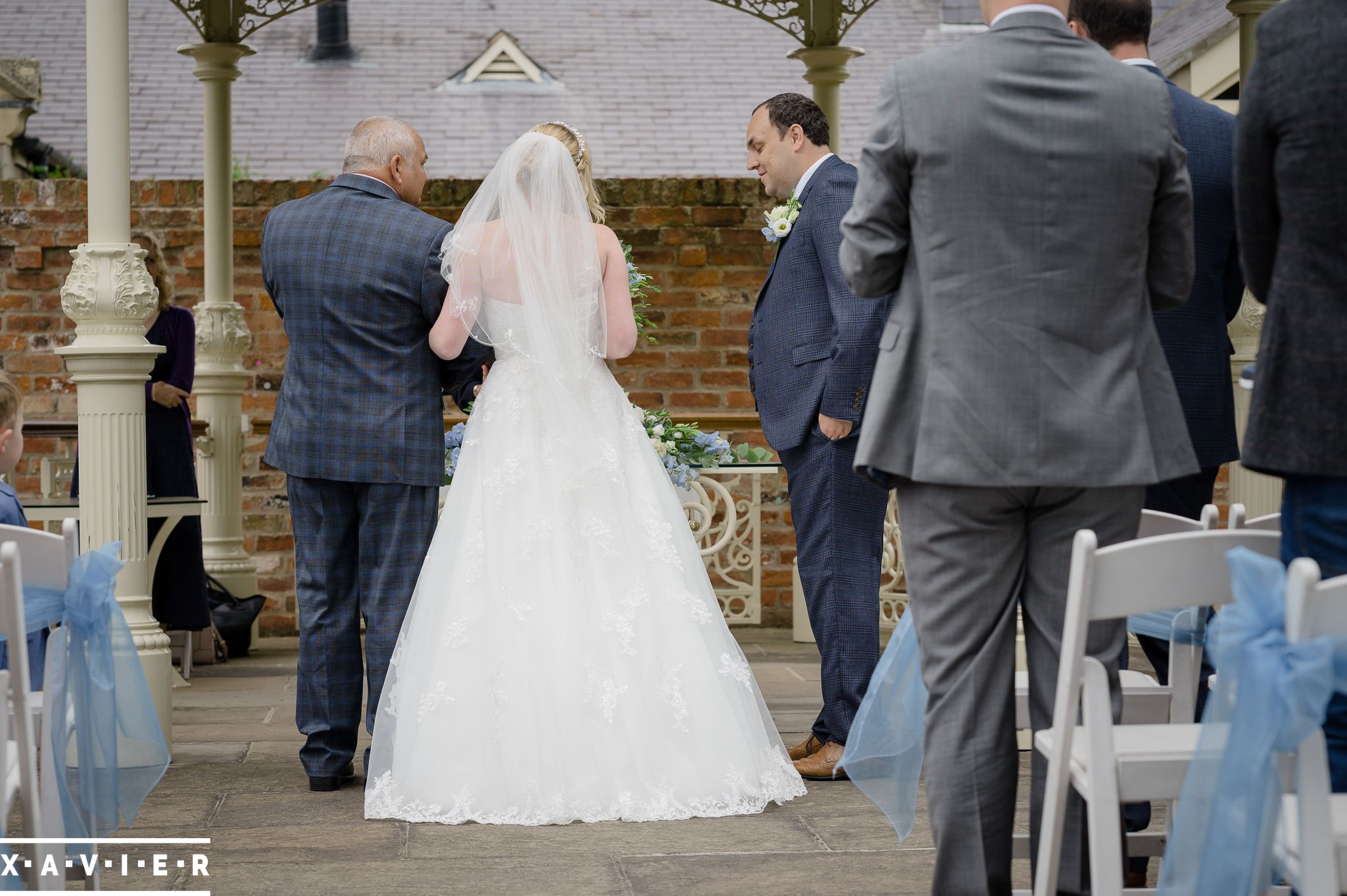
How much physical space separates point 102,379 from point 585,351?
1508 millimetres

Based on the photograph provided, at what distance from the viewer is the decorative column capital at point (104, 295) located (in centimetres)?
434

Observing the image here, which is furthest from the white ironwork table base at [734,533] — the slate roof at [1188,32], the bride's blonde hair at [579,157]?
the slate roof at [1188,32]

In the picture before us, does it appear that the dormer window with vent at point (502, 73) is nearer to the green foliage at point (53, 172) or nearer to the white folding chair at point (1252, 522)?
the green foliage at point (53, 172)

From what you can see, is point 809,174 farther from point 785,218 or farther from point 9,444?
point 9,444

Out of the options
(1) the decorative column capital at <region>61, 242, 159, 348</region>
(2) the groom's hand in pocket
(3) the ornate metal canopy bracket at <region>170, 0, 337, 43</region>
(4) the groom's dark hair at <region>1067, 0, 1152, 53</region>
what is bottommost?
(2) the groom's hand in pocket

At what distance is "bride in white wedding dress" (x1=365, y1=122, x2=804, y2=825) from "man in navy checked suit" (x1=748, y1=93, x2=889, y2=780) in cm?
30

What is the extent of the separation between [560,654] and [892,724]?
123 centimetres

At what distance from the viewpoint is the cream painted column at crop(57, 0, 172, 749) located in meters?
4.33

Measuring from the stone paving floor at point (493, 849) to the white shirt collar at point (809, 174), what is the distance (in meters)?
1.64

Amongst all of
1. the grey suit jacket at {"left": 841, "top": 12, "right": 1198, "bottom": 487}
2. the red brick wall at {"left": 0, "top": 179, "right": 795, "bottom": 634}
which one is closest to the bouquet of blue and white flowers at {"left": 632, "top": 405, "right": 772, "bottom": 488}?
the grey suit jacket at {"left": 841, "top": 12, "right": 1198, "bottom": 487}

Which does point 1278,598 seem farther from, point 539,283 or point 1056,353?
point 539,283

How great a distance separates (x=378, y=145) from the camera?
4020 mm

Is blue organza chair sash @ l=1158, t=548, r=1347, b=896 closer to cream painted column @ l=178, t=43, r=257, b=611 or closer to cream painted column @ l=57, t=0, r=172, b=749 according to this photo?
cream painted column @ l=57, t=0, r=172, b=749

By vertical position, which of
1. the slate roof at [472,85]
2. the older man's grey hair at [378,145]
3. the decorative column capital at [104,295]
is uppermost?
the slate roof at [472,85]
